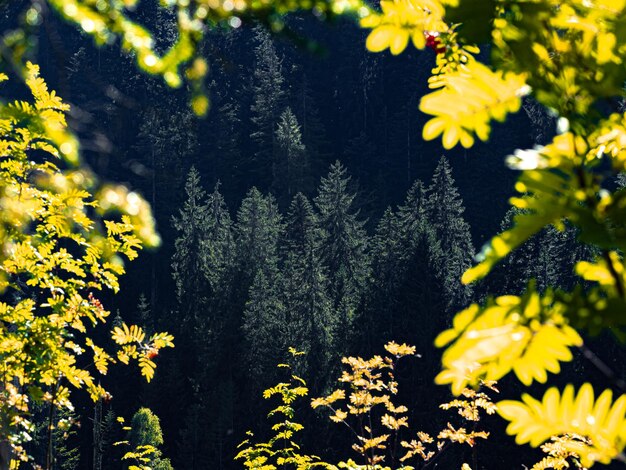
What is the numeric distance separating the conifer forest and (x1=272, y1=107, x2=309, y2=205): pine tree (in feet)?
0.50

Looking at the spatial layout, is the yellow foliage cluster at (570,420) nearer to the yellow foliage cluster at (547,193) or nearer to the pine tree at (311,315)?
the yellow foliage cluster at (547,193)

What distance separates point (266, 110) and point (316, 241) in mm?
17542

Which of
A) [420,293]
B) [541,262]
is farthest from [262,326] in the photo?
[541,262]

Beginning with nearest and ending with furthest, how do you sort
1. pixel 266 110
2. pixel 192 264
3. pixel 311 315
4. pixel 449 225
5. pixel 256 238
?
pixel 311 315
pixel 449 225
pixel 256 238
pixel 192 264
pixel 266 110

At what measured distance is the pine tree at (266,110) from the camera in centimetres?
5103

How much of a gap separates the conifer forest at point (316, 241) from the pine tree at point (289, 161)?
15cm

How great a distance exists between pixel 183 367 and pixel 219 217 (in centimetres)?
1129

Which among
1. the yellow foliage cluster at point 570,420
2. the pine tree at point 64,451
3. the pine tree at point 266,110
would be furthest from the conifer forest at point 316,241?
the pine tree at point 64,451

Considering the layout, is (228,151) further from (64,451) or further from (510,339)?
(510,339)

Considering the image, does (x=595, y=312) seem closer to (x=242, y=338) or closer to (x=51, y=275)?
(x=51, y=275)

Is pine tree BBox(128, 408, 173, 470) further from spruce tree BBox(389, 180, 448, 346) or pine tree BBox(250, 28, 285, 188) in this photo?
pine tree BBox(250, 28, 285, 188)

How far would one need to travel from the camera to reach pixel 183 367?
35.6 meters

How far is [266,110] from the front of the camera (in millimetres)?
51938

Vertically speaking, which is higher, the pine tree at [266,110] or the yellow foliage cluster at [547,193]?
the pine tree at [266,110]
